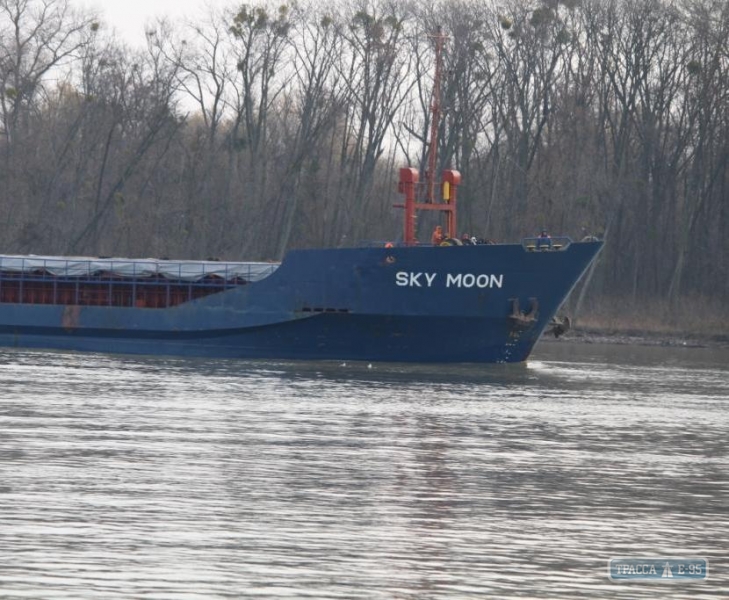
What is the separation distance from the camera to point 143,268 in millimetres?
39000

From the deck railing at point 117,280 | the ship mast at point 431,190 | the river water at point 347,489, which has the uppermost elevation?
the ship mast at point 431,190

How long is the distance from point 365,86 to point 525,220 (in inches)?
400

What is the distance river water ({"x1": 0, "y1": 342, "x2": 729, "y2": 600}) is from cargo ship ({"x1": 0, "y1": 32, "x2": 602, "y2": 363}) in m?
4.85

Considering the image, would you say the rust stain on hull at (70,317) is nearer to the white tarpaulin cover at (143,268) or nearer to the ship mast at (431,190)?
the white tarpaulin cover at (143,268)

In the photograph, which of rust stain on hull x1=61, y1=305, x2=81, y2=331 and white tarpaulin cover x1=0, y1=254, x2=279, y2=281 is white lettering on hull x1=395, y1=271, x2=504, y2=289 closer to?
white tarpaulin cover x1=0, y1=254, x2=279, y2=281

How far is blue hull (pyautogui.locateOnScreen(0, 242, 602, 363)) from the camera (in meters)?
33.8

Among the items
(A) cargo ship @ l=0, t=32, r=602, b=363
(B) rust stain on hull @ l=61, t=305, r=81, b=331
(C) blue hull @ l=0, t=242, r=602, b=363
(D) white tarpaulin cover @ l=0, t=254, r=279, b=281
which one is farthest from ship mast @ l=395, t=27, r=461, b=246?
(B) rust stain on hull @ l=61, t=305, r=81, b=331

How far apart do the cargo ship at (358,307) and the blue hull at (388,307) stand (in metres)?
0.02

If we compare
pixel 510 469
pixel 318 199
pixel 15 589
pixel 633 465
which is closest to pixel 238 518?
pixel 15 589

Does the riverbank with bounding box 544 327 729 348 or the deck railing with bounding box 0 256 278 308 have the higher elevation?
the deck railing with bounding box 0 256 278 308

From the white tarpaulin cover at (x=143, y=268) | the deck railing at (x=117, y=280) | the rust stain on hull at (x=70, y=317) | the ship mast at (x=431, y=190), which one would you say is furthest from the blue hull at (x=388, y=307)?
the rust stain on hull at (x=70, y=317)

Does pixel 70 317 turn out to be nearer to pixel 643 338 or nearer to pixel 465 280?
pixel 465 280

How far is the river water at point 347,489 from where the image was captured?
40.1ft

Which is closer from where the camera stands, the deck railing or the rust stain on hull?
the rust stain on hull
